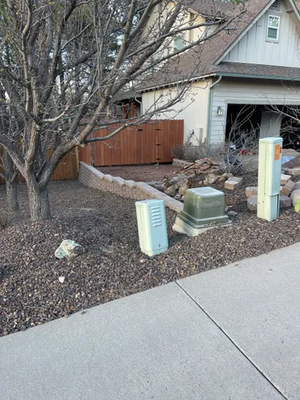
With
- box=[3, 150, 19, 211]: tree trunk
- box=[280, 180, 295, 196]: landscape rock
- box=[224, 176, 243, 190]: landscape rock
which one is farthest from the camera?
box=[224, 176, 243, 190]: landscape rock

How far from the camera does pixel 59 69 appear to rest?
4707 mm

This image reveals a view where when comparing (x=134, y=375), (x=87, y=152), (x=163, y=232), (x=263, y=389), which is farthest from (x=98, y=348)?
(x=87, y=152)

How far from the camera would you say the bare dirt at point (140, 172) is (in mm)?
10124

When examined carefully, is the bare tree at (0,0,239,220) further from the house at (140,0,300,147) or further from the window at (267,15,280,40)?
the window at (267,15,280,40)

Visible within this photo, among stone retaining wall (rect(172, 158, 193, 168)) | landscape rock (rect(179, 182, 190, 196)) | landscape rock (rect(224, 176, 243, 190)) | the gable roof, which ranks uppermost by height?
the gable roof

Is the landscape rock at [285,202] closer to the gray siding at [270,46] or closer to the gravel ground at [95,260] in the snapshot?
the gravel ground at [95,260]

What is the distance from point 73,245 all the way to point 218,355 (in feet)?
6.38

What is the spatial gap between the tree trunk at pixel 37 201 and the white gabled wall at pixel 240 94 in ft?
27.2

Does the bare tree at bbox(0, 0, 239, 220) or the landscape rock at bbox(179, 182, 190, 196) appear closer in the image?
the bare tree at bbox(0, 0, 239, 220)

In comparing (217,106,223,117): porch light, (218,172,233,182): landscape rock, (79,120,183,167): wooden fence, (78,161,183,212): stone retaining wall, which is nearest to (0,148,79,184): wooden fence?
(78,161,183,212): stone retaining wall

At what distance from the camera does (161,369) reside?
7.35ft

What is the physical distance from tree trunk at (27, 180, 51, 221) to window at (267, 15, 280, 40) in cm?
1202

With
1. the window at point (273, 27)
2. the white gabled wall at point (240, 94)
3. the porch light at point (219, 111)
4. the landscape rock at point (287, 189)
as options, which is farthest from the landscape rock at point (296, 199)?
the window at point (273, 27)

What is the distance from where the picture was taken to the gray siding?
40.0 feet
